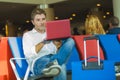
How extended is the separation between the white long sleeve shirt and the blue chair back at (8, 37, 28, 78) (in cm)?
69

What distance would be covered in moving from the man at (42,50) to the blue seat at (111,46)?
2.54 metres

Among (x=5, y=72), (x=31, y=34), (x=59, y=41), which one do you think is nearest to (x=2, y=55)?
(x=5, y=72)

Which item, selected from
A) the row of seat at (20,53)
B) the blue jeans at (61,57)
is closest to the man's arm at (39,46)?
the blue jeans at (61,57)

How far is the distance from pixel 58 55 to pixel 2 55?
65.2 inches

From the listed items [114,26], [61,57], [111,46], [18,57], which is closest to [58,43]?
[61,57]

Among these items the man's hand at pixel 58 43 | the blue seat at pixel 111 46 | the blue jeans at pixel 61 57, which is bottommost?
the blue seat at pixel 111 46

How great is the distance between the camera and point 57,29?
447 cm

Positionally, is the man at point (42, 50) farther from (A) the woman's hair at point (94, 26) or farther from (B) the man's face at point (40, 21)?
(A) the woman's hair at point (94, 26)

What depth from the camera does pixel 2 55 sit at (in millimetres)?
5863

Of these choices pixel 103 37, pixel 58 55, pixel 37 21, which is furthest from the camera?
pixel 103 37

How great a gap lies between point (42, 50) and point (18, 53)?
3.25ft

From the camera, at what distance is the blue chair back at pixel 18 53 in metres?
5.53

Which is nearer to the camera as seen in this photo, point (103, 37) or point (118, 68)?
point (118, 68)

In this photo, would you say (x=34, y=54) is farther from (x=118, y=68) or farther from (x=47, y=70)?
(x=118, y=68)
